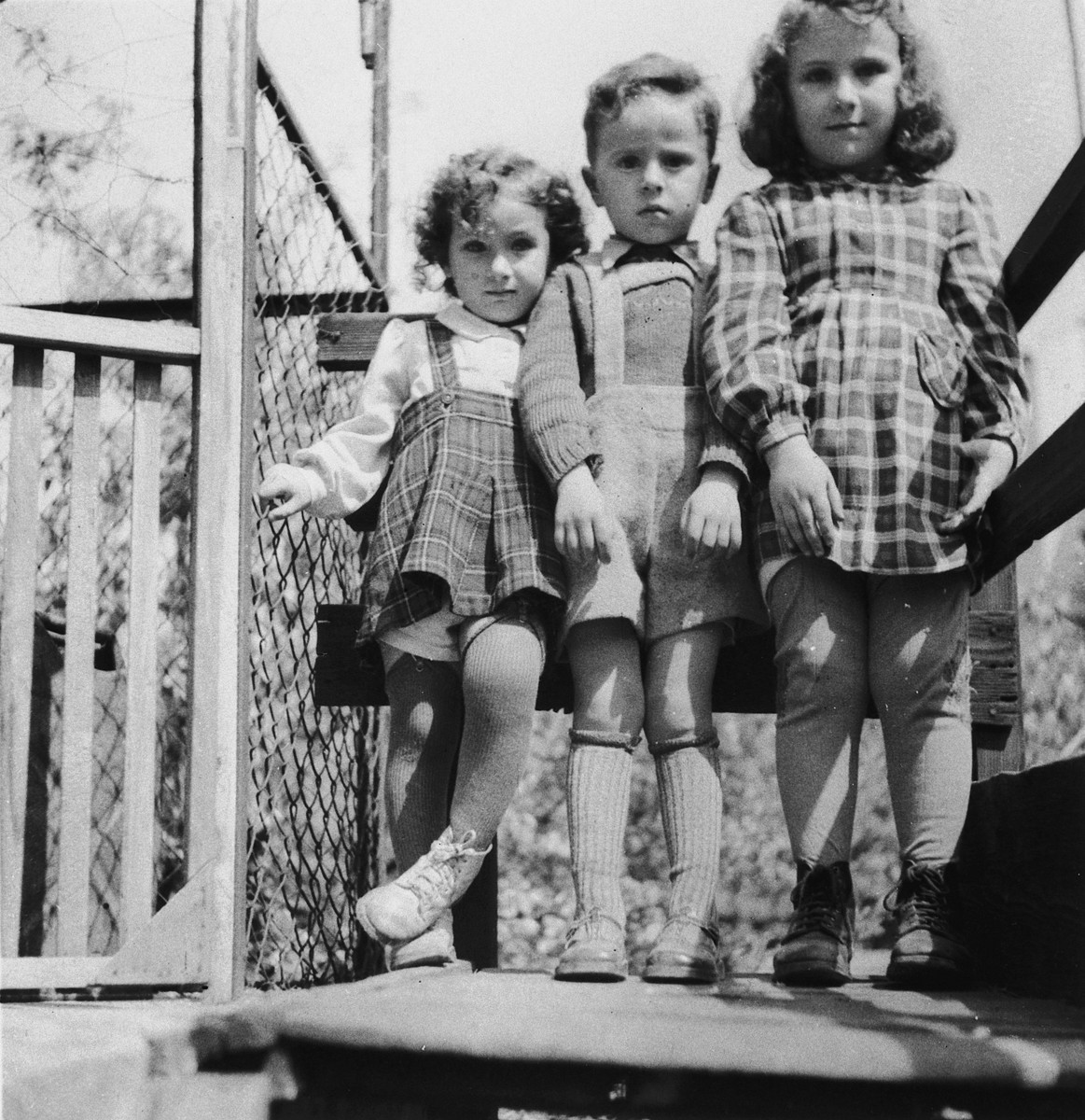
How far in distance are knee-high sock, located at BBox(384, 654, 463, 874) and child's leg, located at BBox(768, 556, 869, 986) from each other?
61 cm

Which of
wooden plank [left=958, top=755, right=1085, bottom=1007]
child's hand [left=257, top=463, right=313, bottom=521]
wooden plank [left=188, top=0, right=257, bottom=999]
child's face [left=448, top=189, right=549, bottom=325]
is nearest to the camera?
wooden plank [left=958, top=755, right=1085, bottom=1007]

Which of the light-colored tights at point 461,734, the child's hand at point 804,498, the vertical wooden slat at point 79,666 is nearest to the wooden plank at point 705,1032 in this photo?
the vertical wooden slat at point 79,666

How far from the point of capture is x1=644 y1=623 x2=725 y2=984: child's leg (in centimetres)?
230

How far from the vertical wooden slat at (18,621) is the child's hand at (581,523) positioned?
2.76ft

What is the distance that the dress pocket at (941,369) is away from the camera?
241 centimetres

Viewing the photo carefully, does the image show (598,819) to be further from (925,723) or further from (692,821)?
(925,723)

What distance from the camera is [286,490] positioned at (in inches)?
101

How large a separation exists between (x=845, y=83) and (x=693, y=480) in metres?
0.77

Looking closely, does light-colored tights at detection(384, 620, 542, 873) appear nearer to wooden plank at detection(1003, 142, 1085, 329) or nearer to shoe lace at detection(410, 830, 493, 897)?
shoe lace at detection(410, 830, 493, 897)

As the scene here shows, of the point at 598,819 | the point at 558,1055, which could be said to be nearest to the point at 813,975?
the point at 598,819

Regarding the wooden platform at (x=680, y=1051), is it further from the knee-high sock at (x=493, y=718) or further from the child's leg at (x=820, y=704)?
the knee-high sock at (x=493, y=718)

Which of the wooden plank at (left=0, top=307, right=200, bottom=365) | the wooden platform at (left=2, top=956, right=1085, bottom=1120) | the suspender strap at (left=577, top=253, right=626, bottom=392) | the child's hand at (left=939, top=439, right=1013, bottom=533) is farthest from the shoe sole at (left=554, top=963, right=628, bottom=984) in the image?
the wooden plank at (left=0, top=307, right=200, bottom=365)

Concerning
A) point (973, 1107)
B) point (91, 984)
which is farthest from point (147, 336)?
point (973, 1107)

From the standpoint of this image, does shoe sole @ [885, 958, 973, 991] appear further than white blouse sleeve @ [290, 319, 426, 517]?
No
